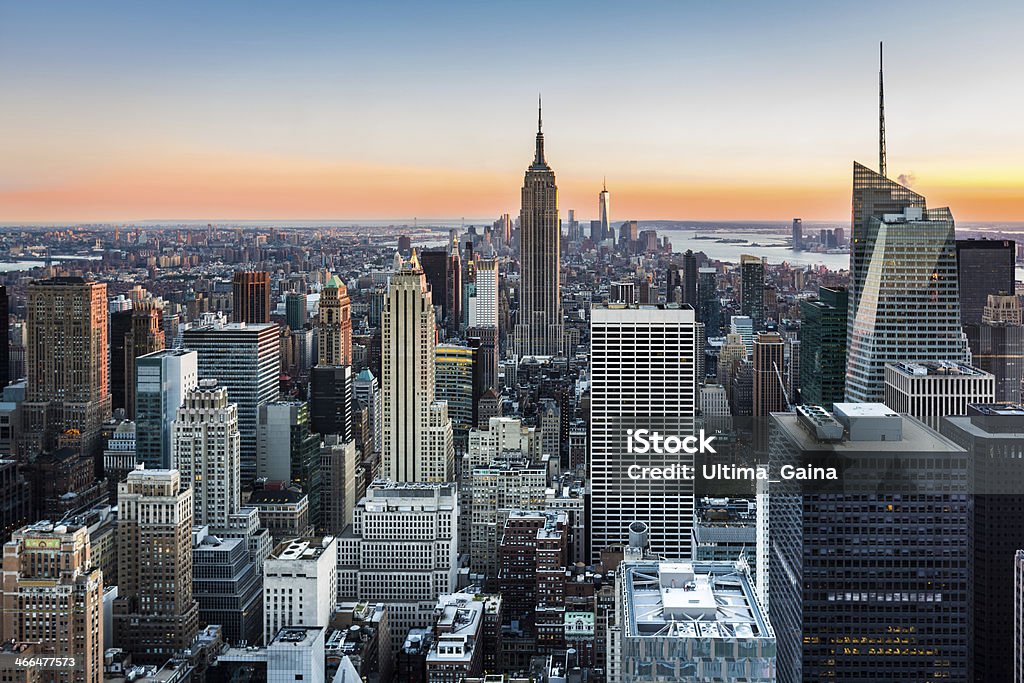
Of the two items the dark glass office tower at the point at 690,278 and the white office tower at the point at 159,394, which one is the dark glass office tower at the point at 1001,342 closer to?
the dark glass office tower at the point at 690,278

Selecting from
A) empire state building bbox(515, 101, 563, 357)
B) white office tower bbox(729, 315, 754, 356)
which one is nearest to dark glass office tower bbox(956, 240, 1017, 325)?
white office tower bbox(729, 315, 754, 356)

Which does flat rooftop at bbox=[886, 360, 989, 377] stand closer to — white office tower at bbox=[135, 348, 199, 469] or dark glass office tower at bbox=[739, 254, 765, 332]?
dark glass office tower at bbox=[739, 254, 765, 332]

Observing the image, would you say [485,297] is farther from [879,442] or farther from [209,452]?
[879,442]

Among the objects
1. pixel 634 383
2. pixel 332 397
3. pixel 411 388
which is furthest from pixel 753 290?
pixel 332 397

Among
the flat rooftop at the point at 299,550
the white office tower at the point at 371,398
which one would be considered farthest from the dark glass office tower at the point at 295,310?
the flat rooftop at the point at 299,550

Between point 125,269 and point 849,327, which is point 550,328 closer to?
point 849,327

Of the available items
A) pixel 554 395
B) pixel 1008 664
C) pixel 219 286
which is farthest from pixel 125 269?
pixel 1008 664
